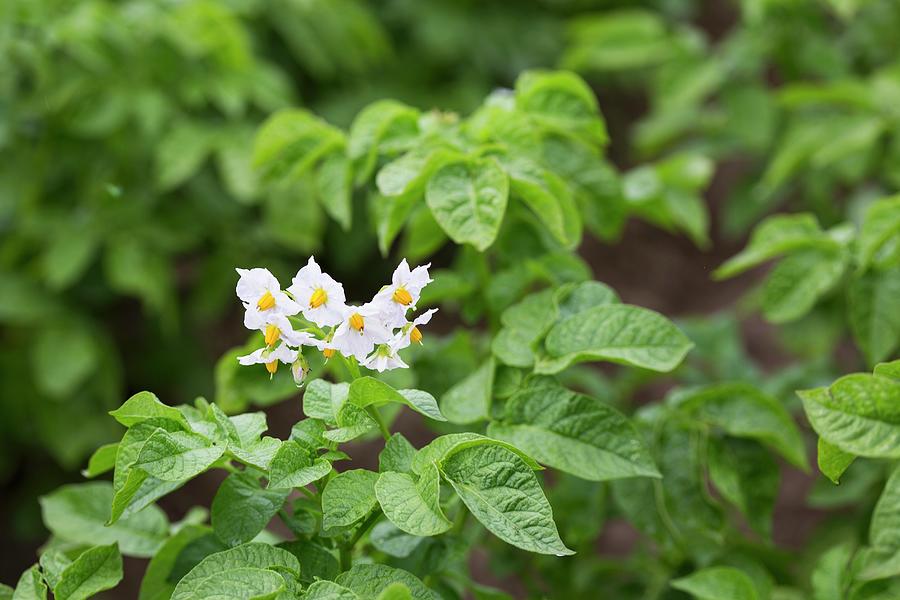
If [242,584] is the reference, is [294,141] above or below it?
above

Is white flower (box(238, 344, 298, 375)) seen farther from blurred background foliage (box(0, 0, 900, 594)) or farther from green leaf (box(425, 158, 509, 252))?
blurred background foliage (box(0, 0, 900, 594))

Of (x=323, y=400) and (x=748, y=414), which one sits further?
(x=748, y=414)

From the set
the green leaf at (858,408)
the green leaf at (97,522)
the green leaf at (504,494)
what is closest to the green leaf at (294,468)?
the green leaf at (504,494)

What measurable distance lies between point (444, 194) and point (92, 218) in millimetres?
1252

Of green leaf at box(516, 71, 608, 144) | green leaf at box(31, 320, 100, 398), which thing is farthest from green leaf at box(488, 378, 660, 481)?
green leaf at box(31, 320, 100, 398)

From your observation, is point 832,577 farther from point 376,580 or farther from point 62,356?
point 62,356

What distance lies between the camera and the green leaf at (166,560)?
1.17 m

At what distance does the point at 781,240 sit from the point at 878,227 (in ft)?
0.42

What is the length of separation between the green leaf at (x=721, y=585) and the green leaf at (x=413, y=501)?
421 millimetres

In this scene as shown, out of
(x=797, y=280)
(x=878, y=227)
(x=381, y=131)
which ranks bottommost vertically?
(x=797, y=280)

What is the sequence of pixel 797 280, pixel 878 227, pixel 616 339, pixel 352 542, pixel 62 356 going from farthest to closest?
pixel 62 356 → pixel 797 280 → pixel 878 227 → pixel 616 339 → pixel 352 542

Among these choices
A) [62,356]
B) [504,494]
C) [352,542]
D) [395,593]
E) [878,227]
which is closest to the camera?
[395,593]

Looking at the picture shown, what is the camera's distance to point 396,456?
1038 millimetres

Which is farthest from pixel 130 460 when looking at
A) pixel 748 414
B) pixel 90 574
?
pixel 748 414
